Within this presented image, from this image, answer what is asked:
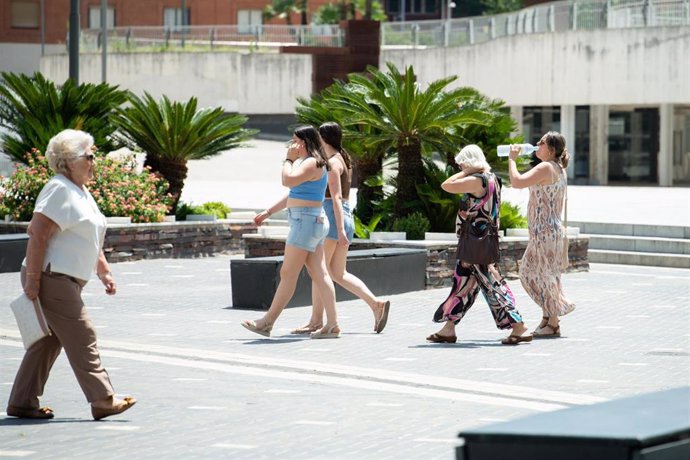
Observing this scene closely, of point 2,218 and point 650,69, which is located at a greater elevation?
point 650,69

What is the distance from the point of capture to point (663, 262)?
66.3 feet

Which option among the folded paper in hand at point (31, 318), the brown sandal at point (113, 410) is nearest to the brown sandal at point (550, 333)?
the brown sandal at point (113, 410)

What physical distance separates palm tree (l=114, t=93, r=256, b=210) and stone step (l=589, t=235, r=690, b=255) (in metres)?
5.57

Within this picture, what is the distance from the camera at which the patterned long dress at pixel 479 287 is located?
1186 centimetres

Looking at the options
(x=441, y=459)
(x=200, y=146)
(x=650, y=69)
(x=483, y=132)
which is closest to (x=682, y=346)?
(x=441, y=459)

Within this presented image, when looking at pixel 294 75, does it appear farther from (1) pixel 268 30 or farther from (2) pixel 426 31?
(2) pixel 426 31

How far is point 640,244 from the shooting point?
2103 cm

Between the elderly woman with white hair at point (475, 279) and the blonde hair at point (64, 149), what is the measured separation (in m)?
4.13

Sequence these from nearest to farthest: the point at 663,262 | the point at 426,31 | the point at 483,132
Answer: the point at 483,132, the point at 663,262, the point at 426,31

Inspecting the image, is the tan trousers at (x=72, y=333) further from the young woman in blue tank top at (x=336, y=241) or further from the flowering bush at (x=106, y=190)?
the flowering bush at (x=106, y=190)

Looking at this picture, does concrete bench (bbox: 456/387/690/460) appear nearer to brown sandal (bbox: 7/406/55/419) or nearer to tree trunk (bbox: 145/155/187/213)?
brown sandal (bbox: 7/406/55/419)

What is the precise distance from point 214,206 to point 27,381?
1342cm

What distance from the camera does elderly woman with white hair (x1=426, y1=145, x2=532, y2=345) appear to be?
1186cm

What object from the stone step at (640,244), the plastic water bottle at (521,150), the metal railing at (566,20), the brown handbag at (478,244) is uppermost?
the metal railing at (566,20)
